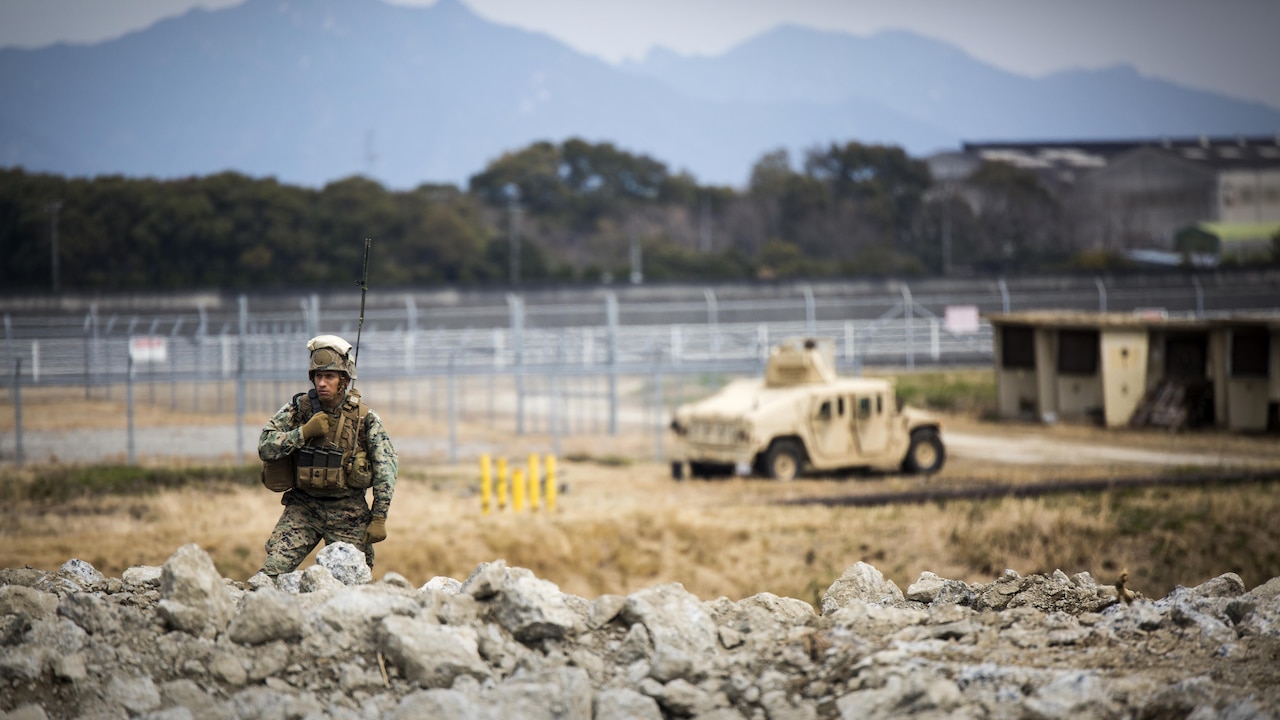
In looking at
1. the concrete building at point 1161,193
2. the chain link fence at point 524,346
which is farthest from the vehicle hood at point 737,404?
the concrete building at point 1161,193

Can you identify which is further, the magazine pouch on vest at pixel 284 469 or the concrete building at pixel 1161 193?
the concrete building at pixel 1161 193

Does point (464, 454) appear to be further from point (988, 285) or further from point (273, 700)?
point (988, 285)

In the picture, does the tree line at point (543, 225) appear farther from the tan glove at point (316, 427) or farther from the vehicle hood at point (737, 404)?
the tan glove at point (316, 427)

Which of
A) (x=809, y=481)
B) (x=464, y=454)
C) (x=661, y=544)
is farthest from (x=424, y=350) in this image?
(x=661, y=544)

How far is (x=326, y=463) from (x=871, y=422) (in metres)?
15.7

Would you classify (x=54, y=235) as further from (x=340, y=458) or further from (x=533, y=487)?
(x=340, y=458)

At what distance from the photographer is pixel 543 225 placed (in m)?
80.1

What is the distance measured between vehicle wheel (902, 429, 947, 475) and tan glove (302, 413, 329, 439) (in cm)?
1648

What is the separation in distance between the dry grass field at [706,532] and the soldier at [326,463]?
26.6ft

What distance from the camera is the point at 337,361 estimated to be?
760cm

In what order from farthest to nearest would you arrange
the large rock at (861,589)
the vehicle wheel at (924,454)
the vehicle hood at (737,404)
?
1. the vehicle wheel at (924,454)
2. the vehicle hood at (737,404)
3. the large rock at (861,589)

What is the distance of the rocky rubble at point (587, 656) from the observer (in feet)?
17.2

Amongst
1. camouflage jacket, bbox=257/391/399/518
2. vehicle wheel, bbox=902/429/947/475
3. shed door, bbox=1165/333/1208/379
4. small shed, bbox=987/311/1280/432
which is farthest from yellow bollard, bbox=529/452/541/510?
shed door, bbox=1165/333/1208/379

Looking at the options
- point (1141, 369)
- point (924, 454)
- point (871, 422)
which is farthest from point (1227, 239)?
point (871, 422)
